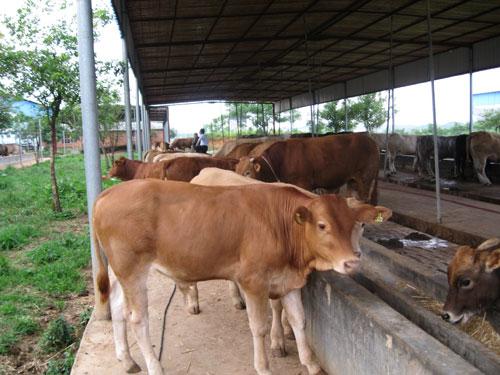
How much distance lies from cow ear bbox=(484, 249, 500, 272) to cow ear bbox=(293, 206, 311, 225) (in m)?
1.57

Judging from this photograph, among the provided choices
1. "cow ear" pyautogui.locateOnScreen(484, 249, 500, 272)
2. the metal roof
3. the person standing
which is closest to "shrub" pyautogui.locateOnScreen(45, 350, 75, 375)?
"cow ear" pyautogui.locateOnScreen(484, 249, 500, 272)

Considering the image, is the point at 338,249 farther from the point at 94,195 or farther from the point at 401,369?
the point at 94,195

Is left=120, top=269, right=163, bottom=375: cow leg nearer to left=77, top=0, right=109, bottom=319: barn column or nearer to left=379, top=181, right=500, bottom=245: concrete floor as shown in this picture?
left=77, top=0, right=109, bottom=319: barn column

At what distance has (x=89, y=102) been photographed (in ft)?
15.6

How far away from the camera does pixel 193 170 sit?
30.9 feet

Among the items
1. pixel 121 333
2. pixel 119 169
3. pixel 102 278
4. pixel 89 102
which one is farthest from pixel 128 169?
pixel 121 333

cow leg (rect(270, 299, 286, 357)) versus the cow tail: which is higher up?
the cow tail

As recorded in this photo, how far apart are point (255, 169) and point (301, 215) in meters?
4.88

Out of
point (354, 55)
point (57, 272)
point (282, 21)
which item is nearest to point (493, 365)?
point (57, 272)

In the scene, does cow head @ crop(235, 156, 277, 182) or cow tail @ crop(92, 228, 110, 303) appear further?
cow head @ crop(235, 156, 277, 182)

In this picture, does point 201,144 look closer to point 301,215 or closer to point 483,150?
point 483,150

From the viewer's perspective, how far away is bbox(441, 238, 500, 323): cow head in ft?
12.0

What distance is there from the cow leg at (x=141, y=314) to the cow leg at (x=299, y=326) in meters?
1.08

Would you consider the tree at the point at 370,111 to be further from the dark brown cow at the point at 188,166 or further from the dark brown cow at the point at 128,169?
the dark brown cow at the point at 188,166
